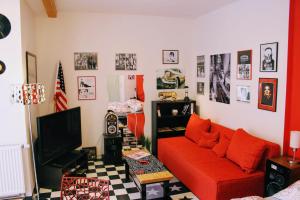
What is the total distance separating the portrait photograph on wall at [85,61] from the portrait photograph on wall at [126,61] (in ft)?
1.46

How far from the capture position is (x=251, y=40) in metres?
3.83

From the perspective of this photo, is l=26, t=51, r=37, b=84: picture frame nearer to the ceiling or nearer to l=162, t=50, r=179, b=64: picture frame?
the ceiling

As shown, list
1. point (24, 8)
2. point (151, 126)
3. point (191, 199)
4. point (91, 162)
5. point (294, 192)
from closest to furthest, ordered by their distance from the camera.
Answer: point (294, 192) → point (191, 199) → point (24, 8) → point (91, 162) → point (151, 126)

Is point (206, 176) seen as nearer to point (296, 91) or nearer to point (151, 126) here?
point (296, 91)

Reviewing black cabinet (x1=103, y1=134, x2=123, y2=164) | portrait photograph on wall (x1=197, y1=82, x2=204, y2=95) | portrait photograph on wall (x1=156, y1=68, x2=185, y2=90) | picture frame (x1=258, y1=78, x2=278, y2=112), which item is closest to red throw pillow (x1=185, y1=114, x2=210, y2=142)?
portrait photograph on wall (x1=197, y1=82, x2=204, y2=95)

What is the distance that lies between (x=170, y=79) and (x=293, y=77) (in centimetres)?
262

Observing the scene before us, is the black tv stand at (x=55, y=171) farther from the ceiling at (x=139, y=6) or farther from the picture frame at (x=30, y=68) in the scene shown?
the ceiling at (x=139, y=6)

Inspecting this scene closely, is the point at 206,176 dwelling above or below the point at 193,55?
below

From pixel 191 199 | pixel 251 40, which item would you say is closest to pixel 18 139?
pixel 191 199

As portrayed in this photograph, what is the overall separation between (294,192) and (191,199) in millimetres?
1418

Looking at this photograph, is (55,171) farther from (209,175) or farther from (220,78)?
(220,78)

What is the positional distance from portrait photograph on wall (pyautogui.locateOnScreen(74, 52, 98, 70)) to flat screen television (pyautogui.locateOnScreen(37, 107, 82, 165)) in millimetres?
878

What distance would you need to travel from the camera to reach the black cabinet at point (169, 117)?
520cm

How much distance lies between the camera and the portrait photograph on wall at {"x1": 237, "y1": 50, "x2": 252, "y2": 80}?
12.7 ft
